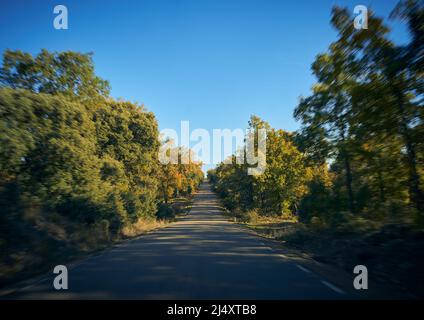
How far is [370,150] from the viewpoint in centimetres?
1333

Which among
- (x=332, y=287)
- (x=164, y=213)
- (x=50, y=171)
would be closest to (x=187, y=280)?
(x=332, y=287)

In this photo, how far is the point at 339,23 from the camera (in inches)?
547

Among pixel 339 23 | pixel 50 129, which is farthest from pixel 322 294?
pixel 50 129

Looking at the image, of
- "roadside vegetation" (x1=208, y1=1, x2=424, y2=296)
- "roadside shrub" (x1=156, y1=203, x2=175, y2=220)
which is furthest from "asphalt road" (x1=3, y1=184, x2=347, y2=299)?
"roadside shrub" (x1=156, y1=203, x2=175, y2=220)

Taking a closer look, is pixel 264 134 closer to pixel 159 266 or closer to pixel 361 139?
pixel 361 139

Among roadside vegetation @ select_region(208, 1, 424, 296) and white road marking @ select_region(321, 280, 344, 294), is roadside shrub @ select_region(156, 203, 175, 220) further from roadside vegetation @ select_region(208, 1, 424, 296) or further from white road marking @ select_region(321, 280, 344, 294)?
white road marking @ select_region(321, 280, 344, 294)

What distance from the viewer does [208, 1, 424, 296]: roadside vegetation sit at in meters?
9.02

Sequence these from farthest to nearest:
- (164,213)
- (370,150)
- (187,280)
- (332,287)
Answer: (164,213) < (370,150) < (187,280) < (332,287)

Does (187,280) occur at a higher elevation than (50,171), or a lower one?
lower

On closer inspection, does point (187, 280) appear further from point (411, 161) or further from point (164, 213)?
point (164, 213)

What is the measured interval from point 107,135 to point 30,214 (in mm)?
17789

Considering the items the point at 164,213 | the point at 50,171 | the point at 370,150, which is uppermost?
the point at 370,150

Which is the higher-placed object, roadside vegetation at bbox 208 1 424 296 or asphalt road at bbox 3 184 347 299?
roadside vegetation at bbox 208 1 424 296

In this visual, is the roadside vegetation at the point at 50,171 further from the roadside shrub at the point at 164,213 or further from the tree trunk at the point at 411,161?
the roadside shrub at the point at 164,213
